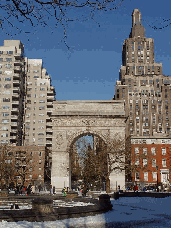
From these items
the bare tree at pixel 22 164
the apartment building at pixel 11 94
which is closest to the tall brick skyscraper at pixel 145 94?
the apartment building at pixel 11 94

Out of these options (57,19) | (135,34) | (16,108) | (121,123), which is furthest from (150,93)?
(57,19)

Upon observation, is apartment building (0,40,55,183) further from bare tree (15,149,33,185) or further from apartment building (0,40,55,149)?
bare tree (15,149,33,185)

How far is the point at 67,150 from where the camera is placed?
140 ft

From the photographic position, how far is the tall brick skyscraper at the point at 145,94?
92.1 m

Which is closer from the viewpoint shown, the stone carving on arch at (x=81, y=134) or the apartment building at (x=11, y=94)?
the stone carving on arch at (x=81, y=134)

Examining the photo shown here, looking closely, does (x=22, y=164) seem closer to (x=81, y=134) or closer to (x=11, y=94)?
(x=81, y=134)

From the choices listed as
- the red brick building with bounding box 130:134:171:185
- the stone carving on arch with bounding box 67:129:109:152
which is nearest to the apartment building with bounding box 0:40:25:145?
the red brick building with bounding box 130:134:171:185

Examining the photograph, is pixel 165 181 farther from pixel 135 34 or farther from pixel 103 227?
pixel 135 34

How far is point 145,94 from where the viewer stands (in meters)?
94.7

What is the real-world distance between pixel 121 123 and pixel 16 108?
41.3 m

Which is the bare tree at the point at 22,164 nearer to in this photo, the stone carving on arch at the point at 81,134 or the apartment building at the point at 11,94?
the apartment building at the point at 11,94

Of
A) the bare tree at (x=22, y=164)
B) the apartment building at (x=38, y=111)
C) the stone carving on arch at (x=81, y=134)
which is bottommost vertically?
the bare tree at (x=22, y=164)

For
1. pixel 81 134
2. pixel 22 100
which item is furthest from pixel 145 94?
pixel 81 134

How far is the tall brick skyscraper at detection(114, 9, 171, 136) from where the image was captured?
92.1 metres
